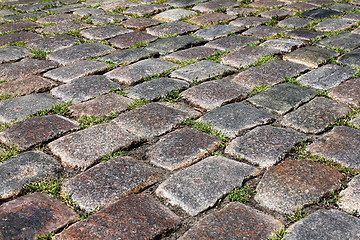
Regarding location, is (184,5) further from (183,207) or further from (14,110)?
(183,207)

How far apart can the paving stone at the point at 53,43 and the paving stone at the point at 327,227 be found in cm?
278

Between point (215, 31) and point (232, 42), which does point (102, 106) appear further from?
point (215, 31)

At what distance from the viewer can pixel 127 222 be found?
171cm

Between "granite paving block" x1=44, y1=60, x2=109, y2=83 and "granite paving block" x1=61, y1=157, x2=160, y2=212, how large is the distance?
1201 millimetres

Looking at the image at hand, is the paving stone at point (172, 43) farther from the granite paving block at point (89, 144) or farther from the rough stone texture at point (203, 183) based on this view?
the rough stone texture at point (203, 183)

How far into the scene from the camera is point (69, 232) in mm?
1671

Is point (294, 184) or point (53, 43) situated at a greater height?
point (53, 43)

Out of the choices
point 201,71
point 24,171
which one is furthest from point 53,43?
point 24,171

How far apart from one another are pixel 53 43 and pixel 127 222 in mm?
2517

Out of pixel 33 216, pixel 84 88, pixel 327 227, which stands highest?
pixel 84 88

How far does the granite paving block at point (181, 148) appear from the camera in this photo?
2141 mm

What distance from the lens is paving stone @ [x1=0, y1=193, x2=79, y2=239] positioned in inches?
65.1

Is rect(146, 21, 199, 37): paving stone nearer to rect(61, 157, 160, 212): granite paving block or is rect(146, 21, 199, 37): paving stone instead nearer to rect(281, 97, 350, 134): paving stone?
rect(281, 97, 350, 134): paving stone

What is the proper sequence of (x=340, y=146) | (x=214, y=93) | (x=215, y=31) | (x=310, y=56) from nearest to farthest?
(x=340, y=146) → (x=214, y=93) → (x=310, y=56) → (x=215, y=31)
